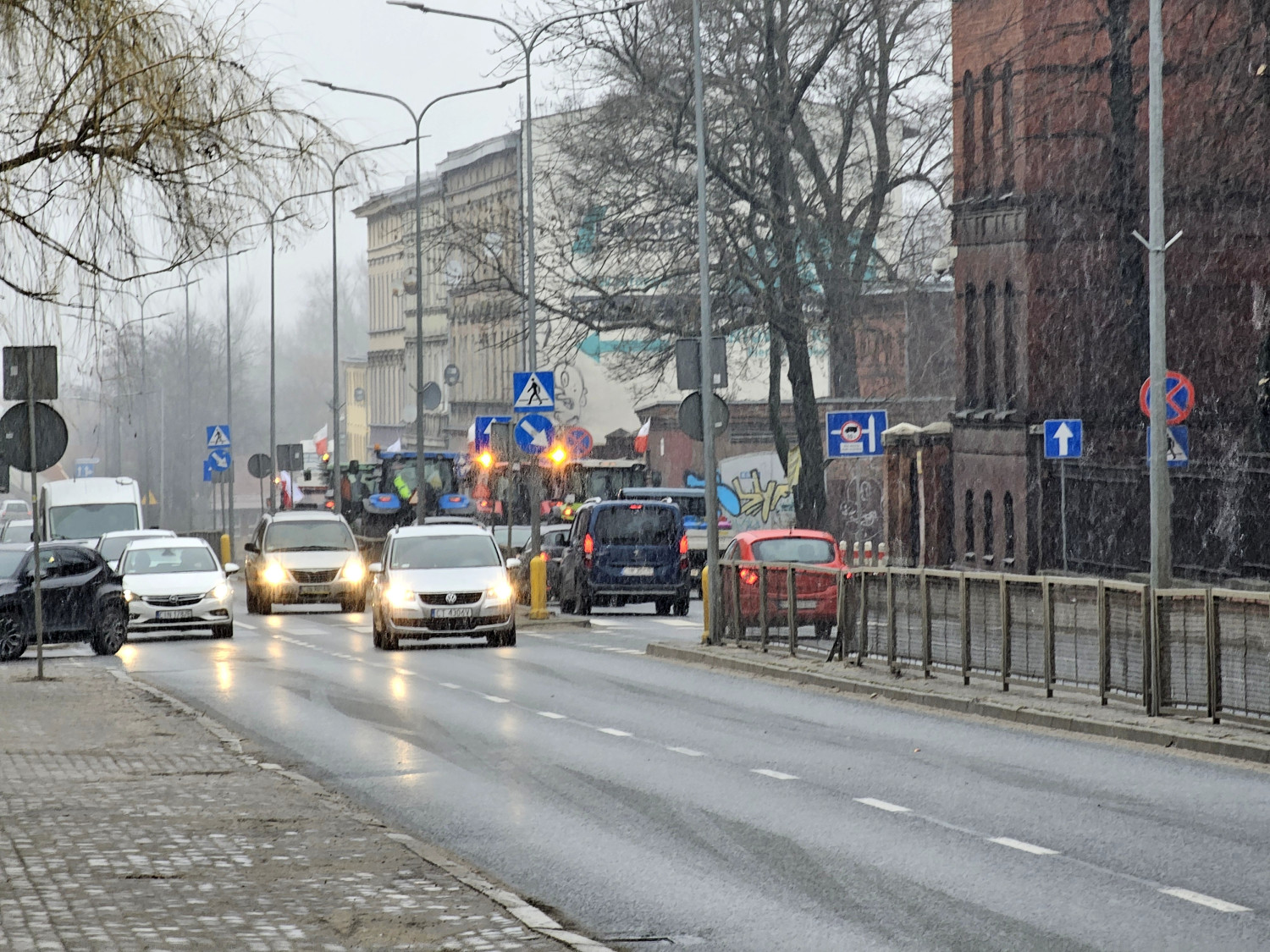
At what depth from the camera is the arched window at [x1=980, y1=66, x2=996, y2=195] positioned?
45625mm

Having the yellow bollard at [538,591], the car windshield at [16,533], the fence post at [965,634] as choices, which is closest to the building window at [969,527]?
the yellow bollard at [538,591]

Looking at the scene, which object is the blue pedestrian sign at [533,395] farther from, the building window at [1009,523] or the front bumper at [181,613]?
the building window at [1009,523]

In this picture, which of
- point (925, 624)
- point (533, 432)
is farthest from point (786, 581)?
point (533, 432)

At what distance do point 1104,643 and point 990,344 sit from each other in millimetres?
28949

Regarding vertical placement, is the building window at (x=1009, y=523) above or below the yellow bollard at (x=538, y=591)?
above

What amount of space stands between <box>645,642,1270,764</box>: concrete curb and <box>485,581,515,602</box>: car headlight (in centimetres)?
366

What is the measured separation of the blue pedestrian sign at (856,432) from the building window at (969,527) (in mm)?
8990

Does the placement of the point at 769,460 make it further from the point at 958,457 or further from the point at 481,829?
the point at 481,829

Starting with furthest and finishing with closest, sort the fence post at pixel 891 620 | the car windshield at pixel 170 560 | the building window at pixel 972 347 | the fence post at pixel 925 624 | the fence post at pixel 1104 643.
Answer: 1. the building window at pixel 972 347
2. the car windshield at pixel 170 560
3. the fence post at pixel 891 620
4. the fence post at pixel 925 624
5. the fence post at pixel 1104 643

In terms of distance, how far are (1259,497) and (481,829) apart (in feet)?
83.0

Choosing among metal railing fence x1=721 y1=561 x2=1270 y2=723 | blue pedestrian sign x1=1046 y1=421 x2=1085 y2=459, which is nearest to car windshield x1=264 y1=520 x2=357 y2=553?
blue pedestrian sign x1=1046 y1=421 x2=1085 y2=459

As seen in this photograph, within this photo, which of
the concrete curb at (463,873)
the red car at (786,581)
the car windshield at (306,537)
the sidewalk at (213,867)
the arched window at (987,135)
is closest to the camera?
the sidewalk at (213,867)

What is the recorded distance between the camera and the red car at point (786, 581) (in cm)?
2352

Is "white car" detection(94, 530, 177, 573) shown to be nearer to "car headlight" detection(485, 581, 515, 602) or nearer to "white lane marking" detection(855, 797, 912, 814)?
"car headlight" detection(485, 581, 515, 602)
